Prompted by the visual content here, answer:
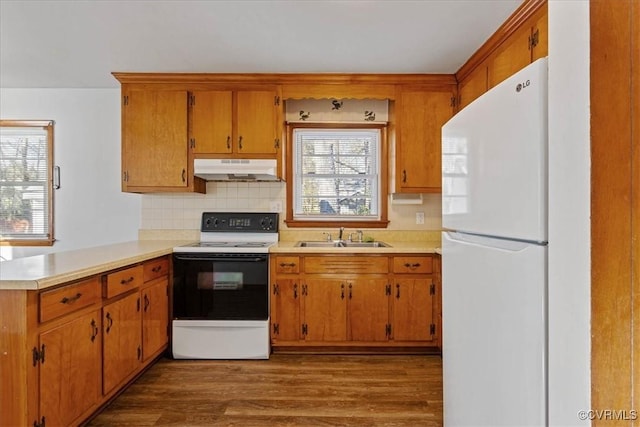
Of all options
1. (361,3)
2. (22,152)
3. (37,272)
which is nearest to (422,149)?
(361,3)

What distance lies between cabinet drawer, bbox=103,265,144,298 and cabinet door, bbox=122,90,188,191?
0.95 metres

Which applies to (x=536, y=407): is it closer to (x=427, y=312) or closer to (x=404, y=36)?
(x=427, y=312)

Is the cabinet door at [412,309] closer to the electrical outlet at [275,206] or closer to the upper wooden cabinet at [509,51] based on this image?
the electrical outlet at [275,206]

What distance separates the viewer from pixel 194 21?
83.7 inches

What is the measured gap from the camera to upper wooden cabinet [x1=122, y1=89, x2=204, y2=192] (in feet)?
9.48

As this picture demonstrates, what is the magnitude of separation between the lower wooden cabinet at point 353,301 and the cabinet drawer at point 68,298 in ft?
4.07

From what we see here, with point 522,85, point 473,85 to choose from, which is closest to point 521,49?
point 473,85

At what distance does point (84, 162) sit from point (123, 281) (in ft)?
6.08

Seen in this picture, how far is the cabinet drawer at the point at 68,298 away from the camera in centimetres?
149

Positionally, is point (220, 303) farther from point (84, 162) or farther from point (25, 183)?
point (25, 183)

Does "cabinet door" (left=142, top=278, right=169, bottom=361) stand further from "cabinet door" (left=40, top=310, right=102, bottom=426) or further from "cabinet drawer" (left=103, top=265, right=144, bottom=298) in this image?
"cabinet door" (left=40, top=310, right=102, bottom=426)

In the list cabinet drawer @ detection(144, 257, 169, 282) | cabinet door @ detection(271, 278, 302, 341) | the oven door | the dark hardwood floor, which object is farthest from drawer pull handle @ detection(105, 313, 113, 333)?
cabinet door @ detection(271, 278, 302, 341)

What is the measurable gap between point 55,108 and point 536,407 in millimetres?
4190

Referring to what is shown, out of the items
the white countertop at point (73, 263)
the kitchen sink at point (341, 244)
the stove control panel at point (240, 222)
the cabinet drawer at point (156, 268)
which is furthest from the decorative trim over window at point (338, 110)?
the cabinet drawer at point (156, 268)
